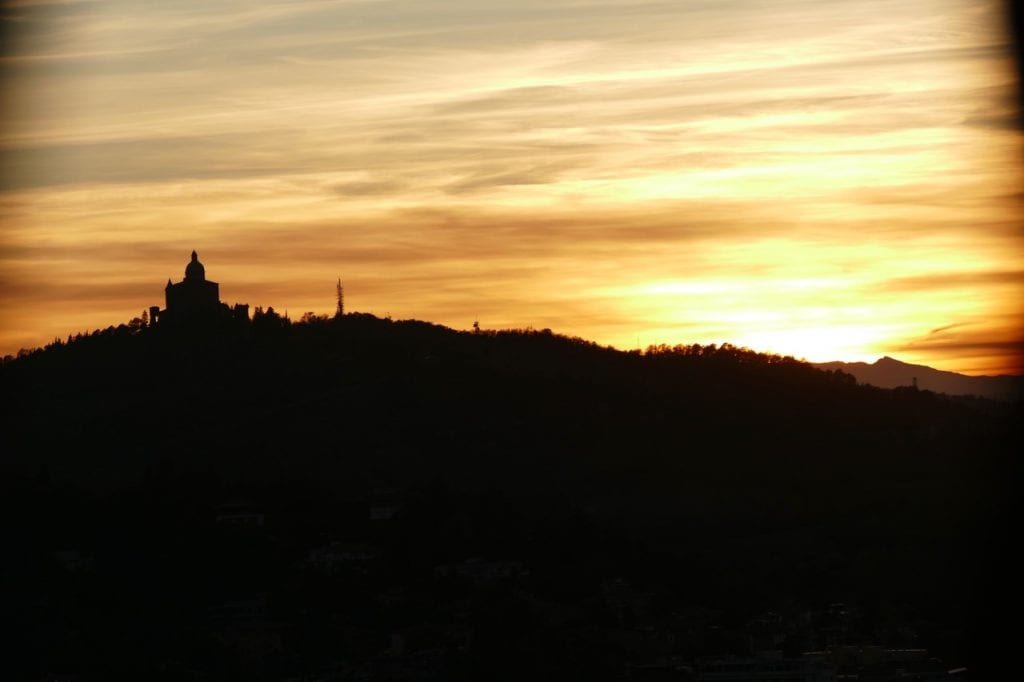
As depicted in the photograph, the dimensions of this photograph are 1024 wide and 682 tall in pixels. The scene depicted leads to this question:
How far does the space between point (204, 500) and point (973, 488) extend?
11.4m

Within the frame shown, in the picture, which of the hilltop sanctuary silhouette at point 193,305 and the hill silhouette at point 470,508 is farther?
the hilltop sanctuary silhouette at point 193,305

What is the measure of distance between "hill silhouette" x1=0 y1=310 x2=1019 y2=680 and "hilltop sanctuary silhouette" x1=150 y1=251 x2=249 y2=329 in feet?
1.70

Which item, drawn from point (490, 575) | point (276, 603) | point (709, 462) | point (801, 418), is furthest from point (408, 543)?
point (801, 418)

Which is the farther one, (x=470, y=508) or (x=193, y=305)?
(x=193, y=305)

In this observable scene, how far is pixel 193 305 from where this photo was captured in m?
49.2

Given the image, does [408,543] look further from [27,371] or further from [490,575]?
[27,371]

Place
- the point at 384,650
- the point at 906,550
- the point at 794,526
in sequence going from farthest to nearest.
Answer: the point at 794,526 < the point at 906,550 < the point at 384,650

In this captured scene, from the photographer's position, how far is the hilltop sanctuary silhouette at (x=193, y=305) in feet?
161

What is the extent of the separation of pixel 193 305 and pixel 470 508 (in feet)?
39.2

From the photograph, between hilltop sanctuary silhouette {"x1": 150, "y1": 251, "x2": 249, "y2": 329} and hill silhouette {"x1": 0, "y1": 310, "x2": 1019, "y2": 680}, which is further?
hilltop sanctuary silhouette {"x1": 150, "y1": 251, "x2": 249, "y2": 329}

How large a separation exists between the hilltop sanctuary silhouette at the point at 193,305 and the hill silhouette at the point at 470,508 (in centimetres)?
52

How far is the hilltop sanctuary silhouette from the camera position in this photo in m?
49.1

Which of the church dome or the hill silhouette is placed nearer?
the hill silhouette

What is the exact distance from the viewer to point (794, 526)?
4128 cm
